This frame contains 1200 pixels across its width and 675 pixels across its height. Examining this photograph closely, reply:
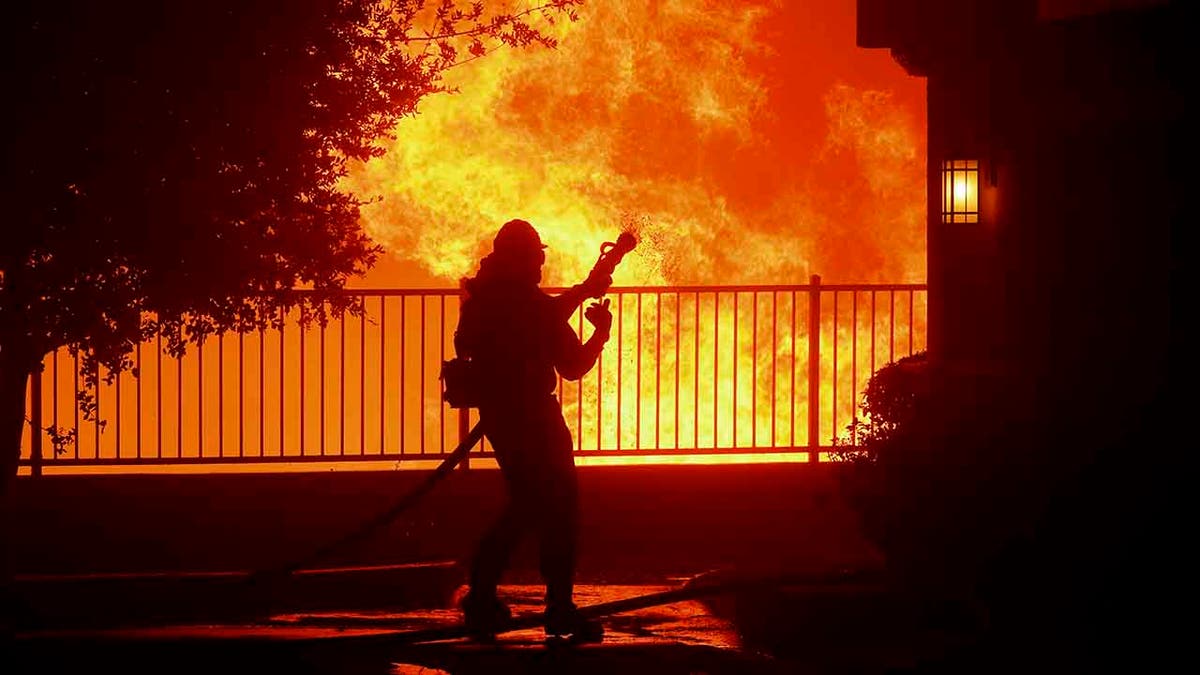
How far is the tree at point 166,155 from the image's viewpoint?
30.5ft

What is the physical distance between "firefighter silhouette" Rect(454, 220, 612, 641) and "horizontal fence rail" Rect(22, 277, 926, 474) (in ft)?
12.9

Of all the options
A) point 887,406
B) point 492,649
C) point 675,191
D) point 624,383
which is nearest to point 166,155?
point 492,649

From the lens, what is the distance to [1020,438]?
909cm

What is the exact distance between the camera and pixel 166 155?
958 cm

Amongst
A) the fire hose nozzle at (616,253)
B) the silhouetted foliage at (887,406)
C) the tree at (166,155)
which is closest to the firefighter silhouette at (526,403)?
the fire hose nozzle at (616,253)

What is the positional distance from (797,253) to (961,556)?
1121cm

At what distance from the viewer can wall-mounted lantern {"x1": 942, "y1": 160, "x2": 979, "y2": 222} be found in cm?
1198

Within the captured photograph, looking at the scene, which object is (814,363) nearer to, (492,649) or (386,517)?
(386,517)

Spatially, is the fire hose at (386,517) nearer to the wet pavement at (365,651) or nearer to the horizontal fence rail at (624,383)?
the wet pavement at (365,651)

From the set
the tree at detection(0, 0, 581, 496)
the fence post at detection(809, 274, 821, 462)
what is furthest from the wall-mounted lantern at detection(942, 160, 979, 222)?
the tree at detection(0, 0, 581, 496)

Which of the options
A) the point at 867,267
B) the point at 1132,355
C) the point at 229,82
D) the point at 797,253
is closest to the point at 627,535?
the point at 1132,355

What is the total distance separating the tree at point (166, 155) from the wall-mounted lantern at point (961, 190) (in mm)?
3207

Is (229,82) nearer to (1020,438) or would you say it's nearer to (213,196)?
(213,196)

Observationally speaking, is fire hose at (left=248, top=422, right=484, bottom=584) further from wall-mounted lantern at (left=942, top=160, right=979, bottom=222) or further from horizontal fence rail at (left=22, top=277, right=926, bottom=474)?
wall-mounted lantern at (left=942, top=160, right=979, bottom=222)
